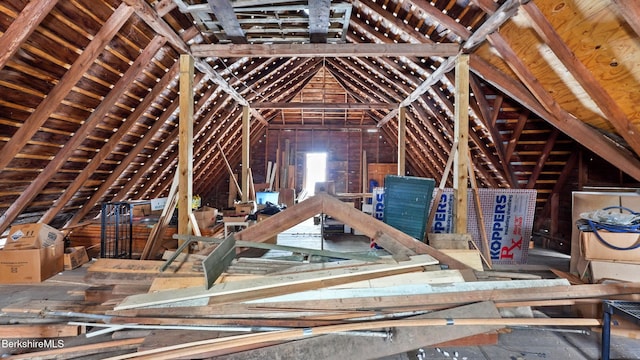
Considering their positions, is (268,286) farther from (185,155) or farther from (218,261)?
(185,155)

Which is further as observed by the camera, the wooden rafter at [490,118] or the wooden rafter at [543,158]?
the wooden rafter at [543,158]

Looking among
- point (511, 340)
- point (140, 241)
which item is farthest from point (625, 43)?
point (140, 241)

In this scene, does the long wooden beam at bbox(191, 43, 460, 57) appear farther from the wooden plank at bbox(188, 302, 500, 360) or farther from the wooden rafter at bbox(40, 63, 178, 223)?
the wooden plank at bbox(188, 302, 500, 360)

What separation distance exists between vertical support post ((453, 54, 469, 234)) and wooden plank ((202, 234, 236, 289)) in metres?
2.66

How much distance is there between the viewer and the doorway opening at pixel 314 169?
440 inches

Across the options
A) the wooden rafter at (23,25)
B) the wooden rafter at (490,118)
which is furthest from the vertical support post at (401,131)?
the wooden rafter at (23,25)

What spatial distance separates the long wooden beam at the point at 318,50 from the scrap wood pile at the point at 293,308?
2.44 m

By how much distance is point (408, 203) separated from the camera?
11.8ft

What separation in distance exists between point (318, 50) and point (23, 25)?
9.31 feet

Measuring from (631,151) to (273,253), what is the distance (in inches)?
199

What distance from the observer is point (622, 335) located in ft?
7.79

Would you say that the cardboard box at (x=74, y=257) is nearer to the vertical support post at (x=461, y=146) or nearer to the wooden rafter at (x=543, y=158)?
the vertical support post at (x=461, y=146)

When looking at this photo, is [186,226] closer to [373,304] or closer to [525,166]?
[373,304]

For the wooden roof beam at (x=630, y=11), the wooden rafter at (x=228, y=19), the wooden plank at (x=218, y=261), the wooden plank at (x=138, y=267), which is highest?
the wooden rafter at (x=228, y=19)
